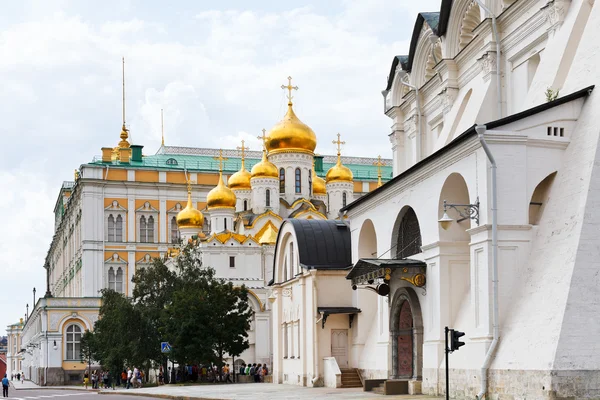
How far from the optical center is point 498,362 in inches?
824

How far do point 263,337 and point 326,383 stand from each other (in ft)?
103

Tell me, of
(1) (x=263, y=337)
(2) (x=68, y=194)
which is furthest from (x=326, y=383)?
(2) (x=68, y=194)

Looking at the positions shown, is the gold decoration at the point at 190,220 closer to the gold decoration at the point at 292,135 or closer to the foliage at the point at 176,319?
the gold decoration at the point at 292,135

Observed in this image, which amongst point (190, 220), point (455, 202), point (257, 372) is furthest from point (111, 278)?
point (455, 202)

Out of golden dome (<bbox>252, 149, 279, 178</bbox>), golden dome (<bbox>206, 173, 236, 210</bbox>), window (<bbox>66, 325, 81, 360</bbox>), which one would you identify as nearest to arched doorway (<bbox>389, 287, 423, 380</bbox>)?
golden dome (<bbox>206, 173, 236, 210</bbox>)

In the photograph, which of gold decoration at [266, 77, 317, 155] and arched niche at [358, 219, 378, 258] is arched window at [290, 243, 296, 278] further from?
gold decoration at [266, 77, 317, 155]

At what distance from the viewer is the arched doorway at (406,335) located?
2738cm

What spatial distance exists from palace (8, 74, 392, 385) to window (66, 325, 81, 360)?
3.2 inches

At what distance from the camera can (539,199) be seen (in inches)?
901

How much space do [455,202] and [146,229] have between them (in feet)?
224

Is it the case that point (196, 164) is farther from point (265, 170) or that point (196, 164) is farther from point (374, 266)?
point (374, 266)

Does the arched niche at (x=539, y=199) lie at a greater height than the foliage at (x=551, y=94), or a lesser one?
lesser

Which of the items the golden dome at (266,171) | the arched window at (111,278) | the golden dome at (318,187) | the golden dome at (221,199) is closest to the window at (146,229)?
the arched window at (111,278)

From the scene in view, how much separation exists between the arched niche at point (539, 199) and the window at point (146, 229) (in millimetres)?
70852
